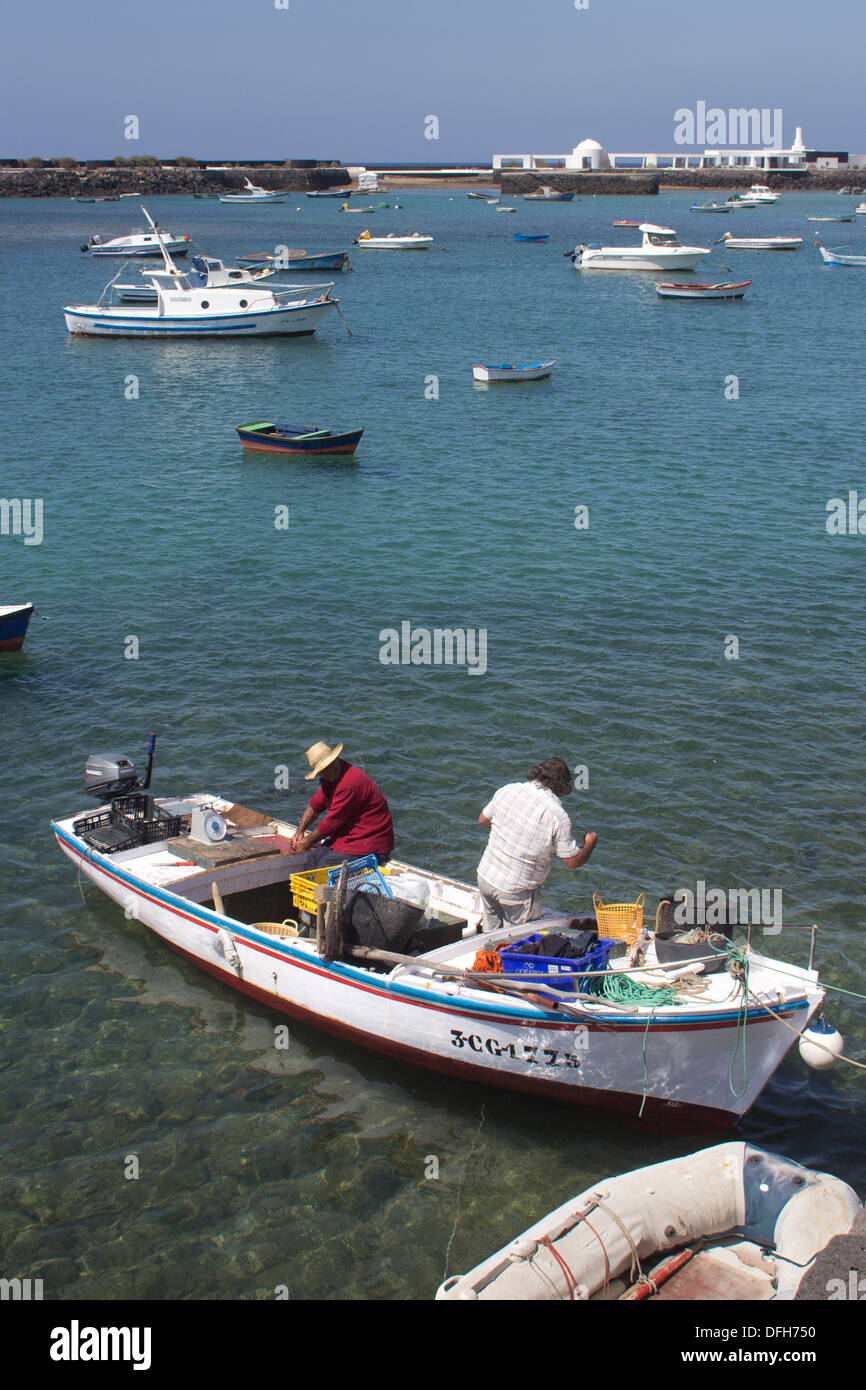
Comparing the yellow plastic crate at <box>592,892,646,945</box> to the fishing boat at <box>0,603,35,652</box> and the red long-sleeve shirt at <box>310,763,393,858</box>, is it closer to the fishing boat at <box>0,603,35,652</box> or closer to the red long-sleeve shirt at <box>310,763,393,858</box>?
the red long-sleeve shirt at <box>310,763,393,858</box>

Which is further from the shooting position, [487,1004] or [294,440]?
[294,440]

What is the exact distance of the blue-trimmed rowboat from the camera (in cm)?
968

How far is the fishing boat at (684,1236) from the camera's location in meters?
8.05

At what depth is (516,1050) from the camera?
10.1 meters

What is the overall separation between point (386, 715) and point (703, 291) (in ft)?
207

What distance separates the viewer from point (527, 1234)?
8.42m

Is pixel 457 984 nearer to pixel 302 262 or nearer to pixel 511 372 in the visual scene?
pixel 511 372

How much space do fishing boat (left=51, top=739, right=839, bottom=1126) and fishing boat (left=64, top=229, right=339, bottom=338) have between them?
47983mm

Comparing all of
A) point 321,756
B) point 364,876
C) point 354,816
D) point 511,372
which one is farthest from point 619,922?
point 511,372

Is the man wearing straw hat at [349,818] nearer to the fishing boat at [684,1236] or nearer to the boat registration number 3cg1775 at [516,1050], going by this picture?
the boat registration number 3cg1775 at [516,1050]

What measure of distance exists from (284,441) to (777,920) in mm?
24175

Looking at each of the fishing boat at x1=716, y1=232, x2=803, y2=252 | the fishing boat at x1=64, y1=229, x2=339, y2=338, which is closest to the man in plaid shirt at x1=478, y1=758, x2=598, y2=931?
the fishing boat at x1=64, y1=229, x2=339, y2=338

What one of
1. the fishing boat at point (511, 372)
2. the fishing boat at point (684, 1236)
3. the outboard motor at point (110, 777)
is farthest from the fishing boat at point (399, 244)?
the fishing boat at point (684, 1236)
